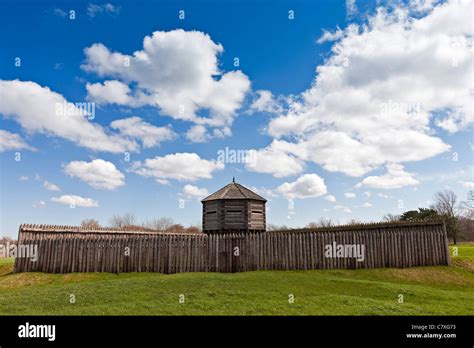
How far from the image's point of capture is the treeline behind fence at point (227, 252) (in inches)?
703

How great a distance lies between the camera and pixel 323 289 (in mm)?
12281

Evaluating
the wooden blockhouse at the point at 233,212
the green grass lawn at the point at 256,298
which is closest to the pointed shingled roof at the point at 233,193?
the wooden blockhouse at the point at 233,212

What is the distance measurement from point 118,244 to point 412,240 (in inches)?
610

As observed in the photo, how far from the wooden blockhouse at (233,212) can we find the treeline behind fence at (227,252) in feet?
28.0

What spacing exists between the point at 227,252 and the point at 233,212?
354 inches

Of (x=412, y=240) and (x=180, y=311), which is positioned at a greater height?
(x=412, y=240)

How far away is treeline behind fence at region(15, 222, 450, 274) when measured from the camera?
58.5 ft

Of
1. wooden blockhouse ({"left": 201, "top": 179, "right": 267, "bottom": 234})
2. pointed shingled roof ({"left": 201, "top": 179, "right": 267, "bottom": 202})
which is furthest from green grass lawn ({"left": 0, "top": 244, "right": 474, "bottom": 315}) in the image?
pointed shingled roof ({"left": 201, "top": 179, "right": 267, "bottom": 202})

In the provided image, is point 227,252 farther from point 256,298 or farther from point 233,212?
point 233,212

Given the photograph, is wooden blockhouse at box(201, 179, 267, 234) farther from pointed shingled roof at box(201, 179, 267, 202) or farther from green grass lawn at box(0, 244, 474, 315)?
green grass lawn at box(0, 244, 474, 315)

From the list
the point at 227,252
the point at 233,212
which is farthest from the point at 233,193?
the point at 227,252
